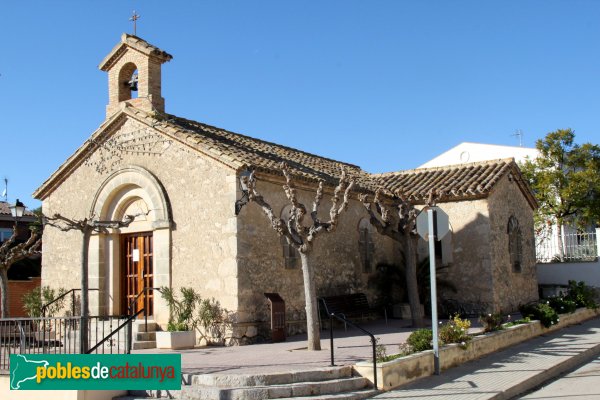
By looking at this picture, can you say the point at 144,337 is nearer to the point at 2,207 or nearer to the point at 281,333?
the point at 281,333

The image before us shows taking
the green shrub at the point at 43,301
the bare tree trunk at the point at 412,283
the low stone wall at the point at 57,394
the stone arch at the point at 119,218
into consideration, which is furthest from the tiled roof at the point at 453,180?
the low stone wall at the point at 57,394

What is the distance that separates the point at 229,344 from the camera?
44.7ft

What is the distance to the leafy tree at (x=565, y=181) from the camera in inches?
1051

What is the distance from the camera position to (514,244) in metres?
20.5

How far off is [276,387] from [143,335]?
5.92 meters

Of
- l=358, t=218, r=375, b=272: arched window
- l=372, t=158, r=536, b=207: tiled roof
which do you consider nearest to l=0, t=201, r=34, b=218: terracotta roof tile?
l=372, t=158, r=536, b=207: tiled roof

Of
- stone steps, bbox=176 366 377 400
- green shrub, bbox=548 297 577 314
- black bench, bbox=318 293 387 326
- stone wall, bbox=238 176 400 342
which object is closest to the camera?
stone steps, bbox=176 366 377 400

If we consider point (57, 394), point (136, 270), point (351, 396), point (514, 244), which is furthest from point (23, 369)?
point (514, 244)

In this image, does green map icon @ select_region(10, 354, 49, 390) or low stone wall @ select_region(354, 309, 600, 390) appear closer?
green map icon @ select_region(10, 354, 49, 390)

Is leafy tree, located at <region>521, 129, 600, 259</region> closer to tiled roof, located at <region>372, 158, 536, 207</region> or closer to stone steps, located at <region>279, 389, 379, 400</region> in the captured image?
tiled roof, located at <region>372, 158, 536, 207</region>

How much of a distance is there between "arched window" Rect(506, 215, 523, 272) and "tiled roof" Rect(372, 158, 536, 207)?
63.2 inches

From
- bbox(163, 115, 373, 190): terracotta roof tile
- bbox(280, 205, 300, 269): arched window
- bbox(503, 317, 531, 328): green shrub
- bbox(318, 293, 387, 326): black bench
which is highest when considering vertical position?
bbox(163, 115, 373, 190): terracotta roof tile

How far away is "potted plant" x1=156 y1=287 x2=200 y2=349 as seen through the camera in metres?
13.4

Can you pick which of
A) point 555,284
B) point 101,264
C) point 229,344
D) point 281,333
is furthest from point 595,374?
point 555,284
